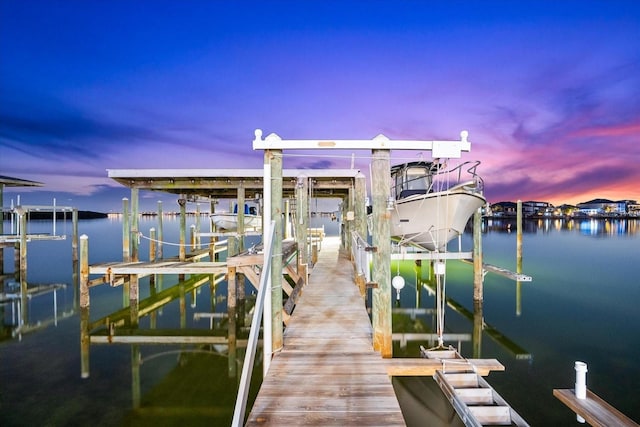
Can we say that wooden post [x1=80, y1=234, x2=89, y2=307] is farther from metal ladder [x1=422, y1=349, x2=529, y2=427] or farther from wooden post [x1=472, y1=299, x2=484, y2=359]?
wooden post [x1=472, y1=299, x2=484, y2=359]

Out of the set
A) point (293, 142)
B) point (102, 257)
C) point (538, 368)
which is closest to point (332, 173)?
point (293, 142)

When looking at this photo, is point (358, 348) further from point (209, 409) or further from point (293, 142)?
point (209, 409)

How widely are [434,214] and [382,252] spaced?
338 inches

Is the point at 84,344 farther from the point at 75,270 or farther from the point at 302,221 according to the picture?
the point at 75,270

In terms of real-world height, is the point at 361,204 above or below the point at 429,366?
above

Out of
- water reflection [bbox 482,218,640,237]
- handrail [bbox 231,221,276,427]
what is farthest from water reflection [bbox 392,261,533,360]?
water reflection [bbox 482,218,640,237]

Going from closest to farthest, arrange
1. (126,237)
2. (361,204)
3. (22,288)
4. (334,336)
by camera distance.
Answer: (334,336) < (361,204) < (126,237) < (22,288)

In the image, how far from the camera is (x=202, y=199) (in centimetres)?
1945

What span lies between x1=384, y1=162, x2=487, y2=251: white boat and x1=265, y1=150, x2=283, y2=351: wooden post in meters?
6.34

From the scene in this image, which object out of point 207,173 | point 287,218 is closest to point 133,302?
point 207,173

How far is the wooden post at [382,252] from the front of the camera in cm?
452

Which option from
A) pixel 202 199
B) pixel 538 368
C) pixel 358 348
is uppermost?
pixel 202 199

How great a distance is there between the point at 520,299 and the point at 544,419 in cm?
1056

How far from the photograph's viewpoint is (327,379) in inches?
154
